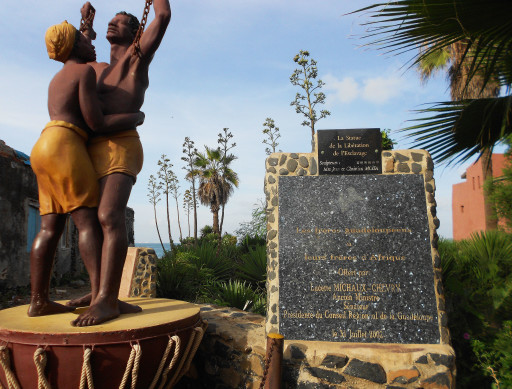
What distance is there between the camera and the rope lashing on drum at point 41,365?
6.47 ft

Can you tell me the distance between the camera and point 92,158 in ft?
8.48

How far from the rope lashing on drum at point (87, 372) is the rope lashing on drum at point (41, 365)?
7.1 inches

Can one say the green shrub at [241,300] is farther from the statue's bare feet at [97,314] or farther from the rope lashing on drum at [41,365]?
the rope lashing on drum at [41,365]

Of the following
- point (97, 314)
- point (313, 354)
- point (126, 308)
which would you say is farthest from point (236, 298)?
point (97, 314)

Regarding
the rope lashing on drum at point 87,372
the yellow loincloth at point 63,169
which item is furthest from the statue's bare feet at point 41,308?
the rope lashing on drum at point 87,372

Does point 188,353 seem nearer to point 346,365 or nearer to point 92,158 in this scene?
point 346,365

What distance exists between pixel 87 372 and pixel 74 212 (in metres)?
0.96

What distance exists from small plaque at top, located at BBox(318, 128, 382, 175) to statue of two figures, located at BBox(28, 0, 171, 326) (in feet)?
5.09

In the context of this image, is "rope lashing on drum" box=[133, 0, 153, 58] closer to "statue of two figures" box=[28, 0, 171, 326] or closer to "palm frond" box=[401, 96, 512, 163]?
"statue of two figures" box=[28, 0, 171, 326]

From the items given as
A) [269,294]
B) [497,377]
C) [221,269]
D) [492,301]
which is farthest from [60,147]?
[221,269]

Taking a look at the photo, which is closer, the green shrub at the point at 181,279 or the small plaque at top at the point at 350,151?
the small plaque at top at the point at 350,151

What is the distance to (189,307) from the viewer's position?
2.86m

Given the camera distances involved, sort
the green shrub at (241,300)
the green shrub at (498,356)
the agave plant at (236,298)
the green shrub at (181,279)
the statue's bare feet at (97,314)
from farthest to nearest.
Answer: the green shrub at (181,279), the agave plant at (236,298), the green shrub at (241,300), the green shrub at (498,356), the statue's bare feet at (97,314)

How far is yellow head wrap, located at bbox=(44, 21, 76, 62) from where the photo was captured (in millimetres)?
2590
